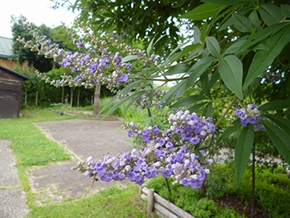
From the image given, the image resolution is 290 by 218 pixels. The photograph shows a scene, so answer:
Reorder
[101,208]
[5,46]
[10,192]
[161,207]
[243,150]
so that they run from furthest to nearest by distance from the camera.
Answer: [5,46], [10,192], [101,208], [161,207], [243,150]

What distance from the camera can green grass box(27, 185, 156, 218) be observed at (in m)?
3.57

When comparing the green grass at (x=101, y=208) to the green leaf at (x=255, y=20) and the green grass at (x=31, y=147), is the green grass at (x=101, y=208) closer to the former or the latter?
the green grass at (x=31, y=147)

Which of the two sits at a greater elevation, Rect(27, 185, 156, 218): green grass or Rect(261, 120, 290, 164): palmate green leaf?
Rect(261, 120, 290, 164): palmate green leaf

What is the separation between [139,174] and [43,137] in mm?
8119

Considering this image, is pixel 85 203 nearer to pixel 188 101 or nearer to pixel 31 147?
pixel 188 101

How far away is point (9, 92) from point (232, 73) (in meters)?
14.0

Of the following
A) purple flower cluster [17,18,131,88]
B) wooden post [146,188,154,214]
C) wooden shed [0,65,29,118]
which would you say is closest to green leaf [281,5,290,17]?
purple flower cluster [17,18,131,88]

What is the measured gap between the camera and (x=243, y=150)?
0.81 meters

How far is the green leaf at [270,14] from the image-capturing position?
91 cm

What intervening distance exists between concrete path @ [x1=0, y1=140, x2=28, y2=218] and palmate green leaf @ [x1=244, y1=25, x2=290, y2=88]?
12.9ft

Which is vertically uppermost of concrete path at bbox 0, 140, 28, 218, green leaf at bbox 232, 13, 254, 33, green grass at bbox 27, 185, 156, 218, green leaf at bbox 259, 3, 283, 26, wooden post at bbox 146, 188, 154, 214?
green leaf at bbox 259, 3, 283, 26

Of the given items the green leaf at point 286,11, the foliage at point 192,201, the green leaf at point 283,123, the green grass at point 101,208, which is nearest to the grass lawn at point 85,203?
the green grass at point 101,208

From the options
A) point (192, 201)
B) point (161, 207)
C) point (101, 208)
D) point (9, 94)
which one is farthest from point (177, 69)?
point (9, 94)

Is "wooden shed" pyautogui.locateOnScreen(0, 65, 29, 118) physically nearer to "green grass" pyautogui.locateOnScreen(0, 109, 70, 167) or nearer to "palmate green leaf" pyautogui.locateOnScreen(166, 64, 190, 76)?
"green grass" pyautogui.locateOnScreen(0, 109, 70, 167)
